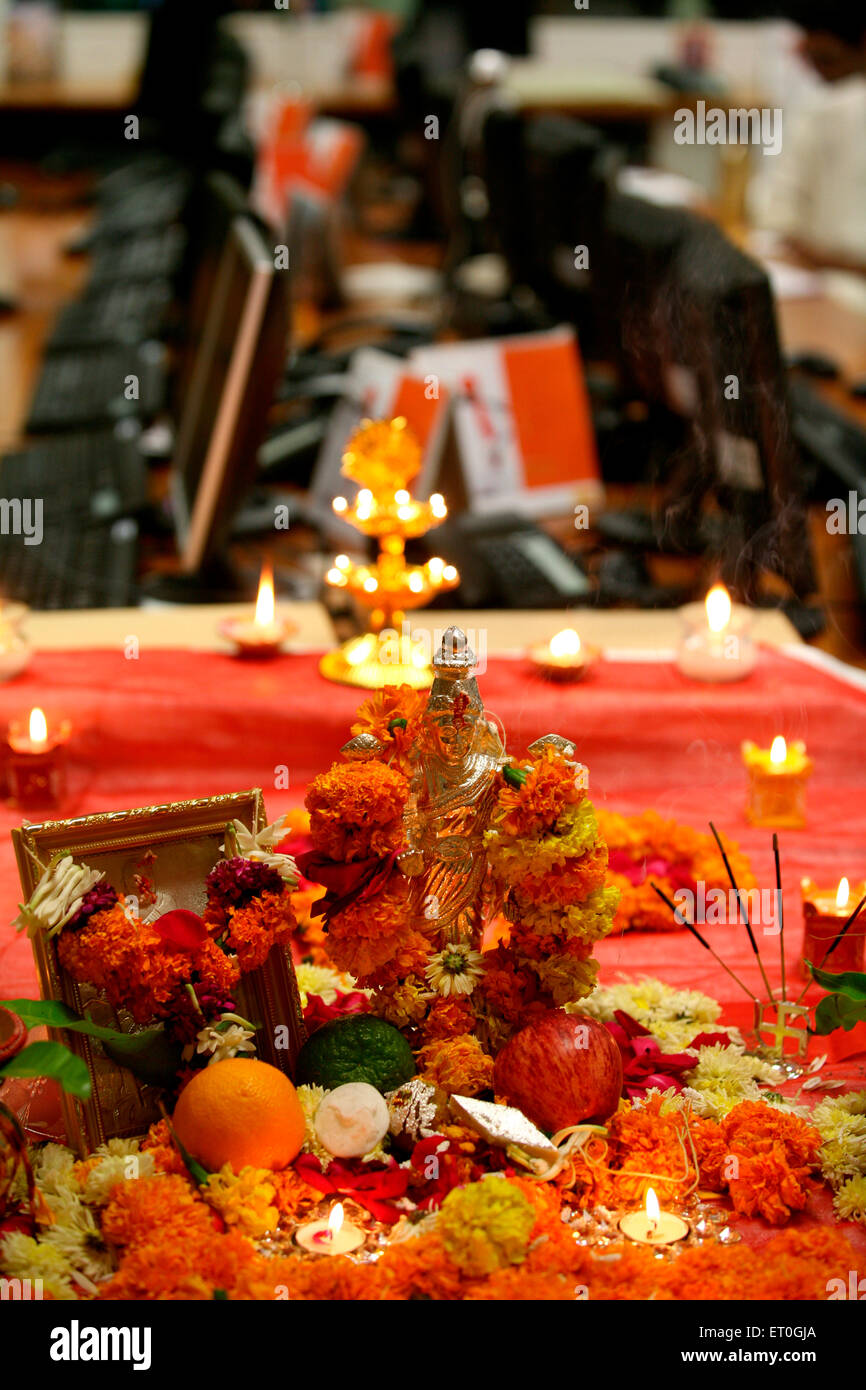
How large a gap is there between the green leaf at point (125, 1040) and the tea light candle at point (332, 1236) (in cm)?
14

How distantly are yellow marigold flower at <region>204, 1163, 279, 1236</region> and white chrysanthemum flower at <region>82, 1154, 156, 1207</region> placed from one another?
45 millimetres

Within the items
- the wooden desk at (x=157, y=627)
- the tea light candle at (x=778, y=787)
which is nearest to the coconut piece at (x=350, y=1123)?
the tea light candle at (x=778, y=787)

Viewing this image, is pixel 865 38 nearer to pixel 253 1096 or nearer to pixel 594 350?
pixel 594 350

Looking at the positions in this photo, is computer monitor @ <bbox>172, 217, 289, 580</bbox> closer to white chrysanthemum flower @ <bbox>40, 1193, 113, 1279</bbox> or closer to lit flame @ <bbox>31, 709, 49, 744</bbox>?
lit flame @ <bbox>31, 709, 49, 744</bbox>

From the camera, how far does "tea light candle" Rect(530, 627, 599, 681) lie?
1781 mm

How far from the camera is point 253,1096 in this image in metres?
1.01

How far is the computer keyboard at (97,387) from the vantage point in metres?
3.15

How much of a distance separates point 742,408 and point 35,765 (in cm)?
105

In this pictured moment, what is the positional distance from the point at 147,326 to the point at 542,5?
4692 millimetres

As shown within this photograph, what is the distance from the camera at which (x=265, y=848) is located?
1.10 metres

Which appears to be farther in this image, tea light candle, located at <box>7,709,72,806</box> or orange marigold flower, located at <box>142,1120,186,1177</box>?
tea light candle, located at <box>7,709,72,806</box>

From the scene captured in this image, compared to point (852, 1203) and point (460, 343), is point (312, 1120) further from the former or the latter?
point (460, 343)

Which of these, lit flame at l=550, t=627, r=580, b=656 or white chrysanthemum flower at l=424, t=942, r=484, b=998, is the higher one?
lit flame at l=550, t=627, r=580, b=656

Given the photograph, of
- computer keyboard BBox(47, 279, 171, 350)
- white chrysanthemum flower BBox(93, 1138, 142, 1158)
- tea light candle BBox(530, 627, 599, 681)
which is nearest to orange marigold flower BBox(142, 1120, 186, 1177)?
white chrysanthemum flower BBox(93, 1138, 142, 1158)
